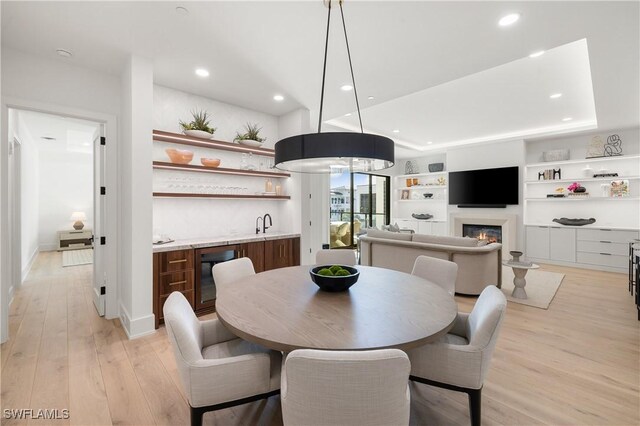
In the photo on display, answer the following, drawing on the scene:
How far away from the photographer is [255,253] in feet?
12.3

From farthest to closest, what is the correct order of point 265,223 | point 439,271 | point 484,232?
1. point 484,232
2. point 265,223
3. point 439,271

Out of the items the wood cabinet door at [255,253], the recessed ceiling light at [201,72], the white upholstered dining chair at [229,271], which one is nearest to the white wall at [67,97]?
the recessed ceiling light at [201,72]

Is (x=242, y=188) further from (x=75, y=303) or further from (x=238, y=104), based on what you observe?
(x=75, y=303)

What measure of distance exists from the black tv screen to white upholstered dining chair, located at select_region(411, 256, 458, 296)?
5.16 metres

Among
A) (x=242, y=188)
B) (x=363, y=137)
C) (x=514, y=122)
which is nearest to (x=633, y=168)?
(x=514, y=122)

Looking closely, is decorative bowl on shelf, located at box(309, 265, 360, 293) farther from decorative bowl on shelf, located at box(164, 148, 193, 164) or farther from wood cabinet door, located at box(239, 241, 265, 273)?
decorative bowl on shelf, located at box(164, 148, 193, 164)

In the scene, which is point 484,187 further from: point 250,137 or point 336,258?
point 250,137

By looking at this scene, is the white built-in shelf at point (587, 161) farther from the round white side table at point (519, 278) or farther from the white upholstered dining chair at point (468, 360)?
the white upholstered dining chair at point (468, 360)

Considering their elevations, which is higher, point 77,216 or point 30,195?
point 30,195

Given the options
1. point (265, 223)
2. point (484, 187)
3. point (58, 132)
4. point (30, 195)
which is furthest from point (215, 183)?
point (484, 187)

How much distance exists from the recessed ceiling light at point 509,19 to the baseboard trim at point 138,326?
401 centimetres

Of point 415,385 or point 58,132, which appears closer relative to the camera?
point 415,385

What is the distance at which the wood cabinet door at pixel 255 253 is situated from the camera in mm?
3635

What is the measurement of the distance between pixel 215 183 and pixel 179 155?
0.66 m
